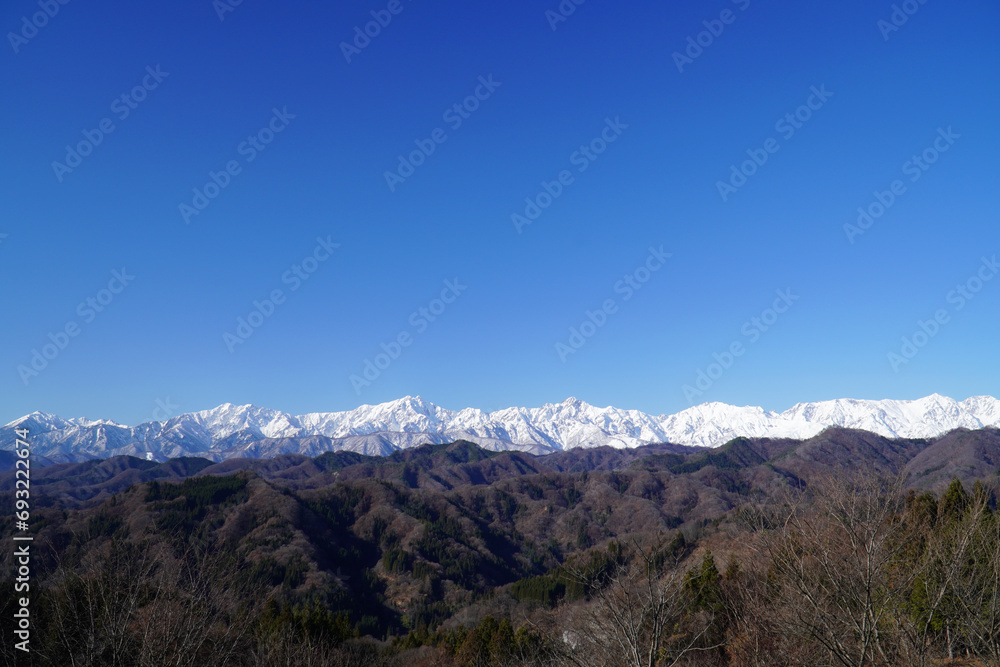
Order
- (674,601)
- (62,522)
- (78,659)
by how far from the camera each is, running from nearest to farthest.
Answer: (674,601), (78,659), (62,522)

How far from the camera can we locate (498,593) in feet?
424

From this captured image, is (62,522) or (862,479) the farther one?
(62,522)

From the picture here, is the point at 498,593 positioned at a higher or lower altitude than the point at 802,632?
lower

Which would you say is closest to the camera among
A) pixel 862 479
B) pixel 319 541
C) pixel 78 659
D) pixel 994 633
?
pixel 994 633

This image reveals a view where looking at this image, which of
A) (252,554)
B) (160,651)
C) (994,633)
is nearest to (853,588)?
(994,633)

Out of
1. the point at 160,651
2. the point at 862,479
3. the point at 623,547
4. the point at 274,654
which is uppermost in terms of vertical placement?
the point at 862,479

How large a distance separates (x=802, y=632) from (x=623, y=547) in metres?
131

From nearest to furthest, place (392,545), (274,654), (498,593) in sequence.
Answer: (274,654) < (498,593) < (392,545)

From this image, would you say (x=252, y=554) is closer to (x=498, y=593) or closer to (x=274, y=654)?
(x=498, y=593)

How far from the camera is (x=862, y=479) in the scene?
45.8 ft

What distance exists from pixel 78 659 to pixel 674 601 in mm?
17408

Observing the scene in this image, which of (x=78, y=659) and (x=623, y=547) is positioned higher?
(x=78, y=659)

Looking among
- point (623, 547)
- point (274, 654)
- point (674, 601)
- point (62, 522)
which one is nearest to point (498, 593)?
point (623, 547)

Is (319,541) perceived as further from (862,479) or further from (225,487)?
(862,479)
